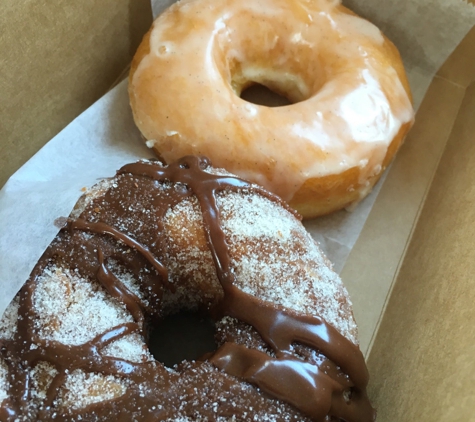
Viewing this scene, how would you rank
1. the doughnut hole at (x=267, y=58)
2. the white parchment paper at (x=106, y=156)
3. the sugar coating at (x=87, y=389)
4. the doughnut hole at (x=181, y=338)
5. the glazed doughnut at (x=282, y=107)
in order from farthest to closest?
the doughnut hole at (x=267, y=58), the glazed doughnut at (x=282, y=107), the doughnut hole at (x=181, y=338), the white parchment paper at (x=106, y=156), the sugar coating at (x=87, y=389)

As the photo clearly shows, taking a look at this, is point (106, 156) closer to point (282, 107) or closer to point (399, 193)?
point (282, 107)

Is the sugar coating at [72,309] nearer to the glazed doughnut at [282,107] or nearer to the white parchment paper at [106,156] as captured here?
the white parchment paper at [106,156]

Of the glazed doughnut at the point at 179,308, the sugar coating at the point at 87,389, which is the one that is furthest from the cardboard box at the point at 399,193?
the sugar coating at the point at 87,389

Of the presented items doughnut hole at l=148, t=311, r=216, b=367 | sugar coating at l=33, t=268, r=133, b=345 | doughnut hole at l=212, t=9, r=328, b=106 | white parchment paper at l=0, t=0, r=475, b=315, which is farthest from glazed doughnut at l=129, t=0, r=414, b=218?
sugar coating at l=33, t=268, r=133, b=345

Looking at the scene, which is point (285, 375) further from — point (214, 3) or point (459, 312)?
point (214, 3)

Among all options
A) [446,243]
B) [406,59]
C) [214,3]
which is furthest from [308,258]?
[406,59]
